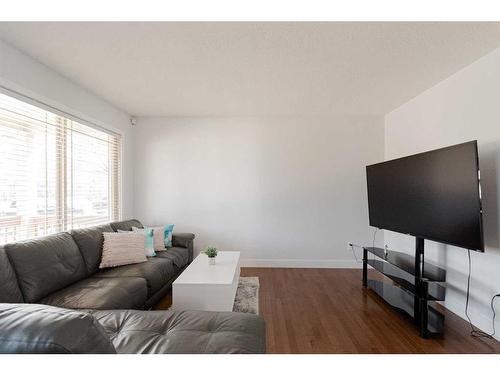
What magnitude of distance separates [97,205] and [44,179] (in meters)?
0.91

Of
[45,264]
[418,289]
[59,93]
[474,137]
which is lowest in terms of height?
[418,289]

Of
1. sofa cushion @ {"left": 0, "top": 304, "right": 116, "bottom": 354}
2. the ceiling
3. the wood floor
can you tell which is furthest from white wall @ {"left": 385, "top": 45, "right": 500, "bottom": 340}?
sofa cushion @ {"left": 0, "top": 304, "right": 116, "bottom": 354}

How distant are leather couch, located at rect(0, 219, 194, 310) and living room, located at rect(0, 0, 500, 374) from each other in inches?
0.6

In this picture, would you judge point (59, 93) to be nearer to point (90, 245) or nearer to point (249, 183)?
point (90, 245)

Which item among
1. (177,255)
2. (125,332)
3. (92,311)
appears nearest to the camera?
(125,332)

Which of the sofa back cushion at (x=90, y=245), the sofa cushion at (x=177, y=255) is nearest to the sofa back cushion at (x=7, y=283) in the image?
the sofa back cushion at (x=90, y=245)

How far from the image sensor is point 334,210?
12.8 ft

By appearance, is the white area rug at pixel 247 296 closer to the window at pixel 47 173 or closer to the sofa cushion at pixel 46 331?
the sofa cushion at pixel 46 331

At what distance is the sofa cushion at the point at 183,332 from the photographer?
4.05 ft

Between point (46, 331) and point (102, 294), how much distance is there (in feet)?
4.77

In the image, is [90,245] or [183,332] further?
[90,245]

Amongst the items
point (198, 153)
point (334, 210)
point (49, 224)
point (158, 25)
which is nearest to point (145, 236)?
point (49, 224)

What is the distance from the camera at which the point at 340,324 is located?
2258 mm

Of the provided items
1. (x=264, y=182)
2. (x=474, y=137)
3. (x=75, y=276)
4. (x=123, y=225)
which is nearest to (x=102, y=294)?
(x=75, y=276)
